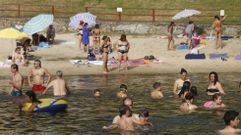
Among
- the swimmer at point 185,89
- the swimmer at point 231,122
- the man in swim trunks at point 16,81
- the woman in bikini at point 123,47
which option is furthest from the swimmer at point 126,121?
the woman in bikini at point 123,47

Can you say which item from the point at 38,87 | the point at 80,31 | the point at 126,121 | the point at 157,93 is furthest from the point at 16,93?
the point at 80,31

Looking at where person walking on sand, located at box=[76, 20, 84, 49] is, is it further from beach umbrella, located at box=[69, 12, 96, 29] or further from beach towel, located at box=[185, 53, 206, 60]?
beach towel, located at box=[185, 53, 206, 60]

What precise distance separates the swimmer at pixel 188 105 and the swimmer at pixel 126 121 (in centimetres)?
366

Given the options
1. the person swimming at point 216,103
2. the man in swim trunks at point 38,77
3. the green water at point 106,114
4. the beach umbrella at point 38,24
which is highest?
the beach umbrella at point 38,24

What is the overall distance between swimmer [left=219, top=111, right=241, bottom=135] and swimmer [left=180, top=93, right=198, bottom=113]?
4489 mm

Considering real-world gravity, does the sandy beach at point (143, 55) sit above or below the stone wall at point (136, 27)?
below

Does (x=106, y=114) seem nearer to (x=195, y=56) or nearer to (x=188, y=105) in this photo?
(x=188, y=105)

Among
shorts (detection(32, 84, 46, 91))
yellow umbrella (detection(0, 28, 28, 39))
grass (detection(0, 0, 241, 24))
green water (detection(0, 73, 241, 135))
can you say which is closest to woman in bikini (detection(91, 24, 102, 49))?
yellow umbrella (detection(0, 28, 28, 39))

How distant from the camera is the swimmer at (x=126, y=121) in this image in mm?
18948

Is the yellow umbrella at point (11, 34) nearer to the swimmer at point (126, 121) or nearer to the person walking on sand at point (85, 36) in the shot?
the person walking on sand at point (85, 36)

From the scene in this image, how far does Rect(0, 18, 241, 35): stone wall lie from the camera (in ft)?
150

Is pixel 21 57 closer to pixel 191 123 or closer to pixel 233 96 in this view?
pixel 233 96

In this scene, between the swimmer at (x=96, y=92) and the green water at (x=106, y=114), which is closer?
the green water at (x=106, y=114)

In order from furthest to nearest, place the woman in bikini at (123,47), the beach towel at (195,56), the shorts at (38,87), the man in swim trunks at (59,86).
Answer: the beach towel at (195,56), the woman in bikini at (123,47), the shorts at (38,87), the man in swim trunks at (59,86)
